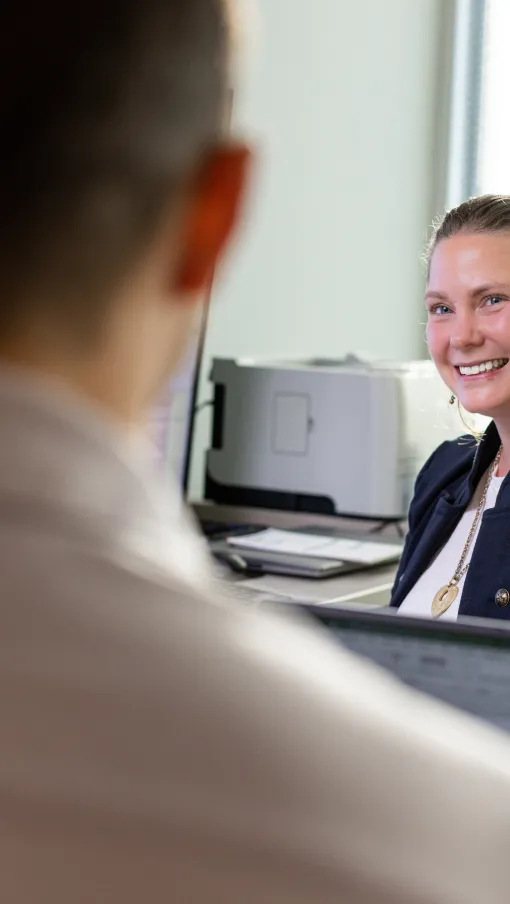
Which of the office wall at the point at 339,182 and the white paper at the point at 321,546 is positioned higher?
the office wall at the point at 339,182

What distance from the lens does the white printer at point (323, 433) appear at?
3338 millimetres

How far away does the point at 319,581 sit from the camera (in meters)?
2.78

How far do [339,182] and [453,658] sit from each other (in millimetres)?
3947

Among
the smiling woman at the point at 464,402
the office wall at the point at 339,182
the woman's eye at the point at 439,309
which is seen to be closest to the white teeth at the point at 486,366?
the smiling woman at the point at 464,402

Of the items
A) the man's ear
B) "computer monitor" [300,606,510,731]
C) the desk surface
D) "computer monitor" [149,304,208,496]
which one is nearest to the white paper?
the desk surface

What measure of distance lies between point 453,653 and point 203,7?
1.39 ft

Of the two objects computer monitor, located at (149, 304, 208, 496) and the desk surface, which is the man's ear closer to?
the desk surface

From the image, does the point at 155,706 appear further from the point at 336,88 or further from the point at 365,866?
the point at 336,88

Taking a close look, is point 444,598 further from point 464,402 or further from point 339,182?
point 339,182

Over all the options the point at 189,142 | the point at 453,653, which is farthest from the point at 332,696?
the point at 453,653

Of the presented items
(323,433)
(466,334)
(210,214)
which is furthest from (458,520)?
(210,214)

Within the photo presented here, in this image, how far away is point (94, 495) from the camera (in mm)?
375

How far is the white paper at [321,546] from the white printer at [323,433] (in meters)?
0.30

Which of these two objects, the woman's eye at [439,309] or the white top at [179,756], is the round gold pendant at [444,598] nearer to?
the woman's eye at [439,309]
